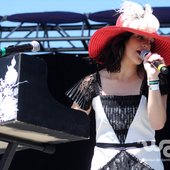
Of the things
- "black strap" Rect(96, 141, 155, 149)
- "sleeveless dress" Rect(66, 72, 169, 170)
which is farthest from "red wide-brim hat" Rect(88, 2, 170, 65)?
"black strap" Rect(96, 141, 155, 149)

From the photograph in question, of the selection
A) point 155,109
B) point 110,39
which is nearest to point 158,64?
point 155,109

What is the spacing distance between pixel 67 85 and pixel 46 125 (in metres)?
1.97

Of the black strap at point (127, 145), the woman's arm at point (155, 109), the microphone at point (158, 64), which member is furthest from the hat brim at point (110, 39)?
the black strap at point (127, 145)

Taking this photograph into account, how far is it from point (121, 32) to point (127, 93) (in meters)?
0.23

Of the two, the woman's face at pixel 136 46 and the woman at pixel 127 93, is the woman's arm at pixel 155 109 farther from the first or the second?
the woman's face at pixel 136 46

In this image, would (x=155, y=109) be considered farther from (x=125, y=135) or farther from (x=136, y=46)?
(x=136, y=46)

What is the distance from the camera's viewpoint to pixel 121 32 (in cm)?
214

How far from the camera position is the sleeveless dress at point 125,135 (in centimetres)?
196

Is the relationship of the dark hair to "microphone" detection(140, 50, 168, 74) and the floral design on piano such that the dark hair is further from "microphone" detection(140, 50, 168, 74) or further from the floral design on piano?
the floral design on piano

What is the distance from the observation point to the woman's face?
205cm

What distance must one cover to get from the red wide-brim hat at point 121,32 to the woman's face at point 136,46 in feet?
0.09

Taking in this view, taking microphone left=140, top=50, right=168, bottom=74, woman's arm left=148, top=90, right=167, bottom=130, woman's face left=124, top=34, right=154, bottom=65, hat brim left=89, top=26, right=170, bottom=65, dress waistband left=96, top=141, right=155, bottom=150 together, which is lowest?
dress waistband left=96, top=141, right=155, bottom=150

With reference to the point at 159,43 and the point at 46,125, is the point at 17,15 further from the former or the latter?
the point at 46,125

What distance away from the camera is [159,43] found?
2182 mm
